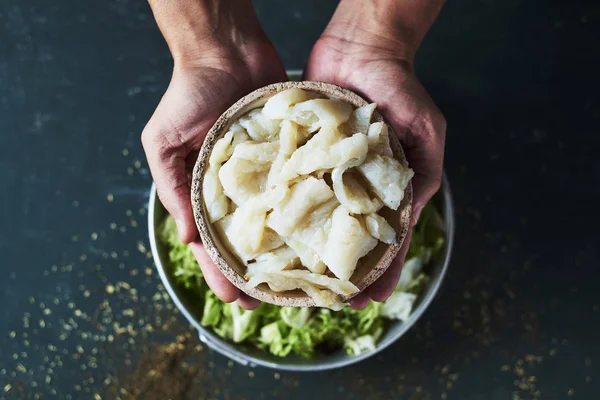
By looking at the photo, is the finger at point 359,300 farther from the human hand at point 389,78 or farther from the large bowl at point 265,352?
the large bowl at point 265,352

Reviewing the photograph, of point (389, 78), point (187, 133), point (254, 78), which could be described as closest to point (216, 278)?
point (187, 133)

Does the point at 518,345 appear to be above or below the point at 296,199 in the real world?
below

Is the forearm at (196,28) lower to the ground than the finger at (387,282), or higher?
higher

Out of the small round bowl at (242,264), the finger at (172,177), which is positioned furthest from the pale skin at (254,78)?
the small round bowl at (242,264)

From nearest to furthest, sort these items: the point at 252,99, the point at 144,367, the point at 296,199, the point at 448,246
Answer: the point at 296,199, the point at 252,99, the point at 448,246, the point at 144,367

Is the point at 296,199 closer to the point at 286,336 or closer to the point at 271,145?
the point at 271,145

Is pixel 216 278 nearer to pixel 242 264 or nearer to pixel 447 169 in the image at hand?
pixel 242 264

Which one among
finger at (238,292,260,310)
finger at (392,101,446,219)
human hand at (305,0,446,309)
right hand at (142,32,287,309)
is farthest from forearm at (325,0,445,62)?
finger at (238,292,260,310)

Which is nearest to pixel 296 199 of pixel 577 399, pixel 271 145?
pixel 271 145
